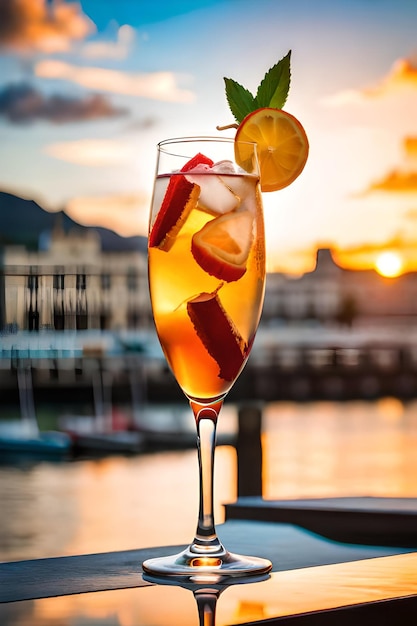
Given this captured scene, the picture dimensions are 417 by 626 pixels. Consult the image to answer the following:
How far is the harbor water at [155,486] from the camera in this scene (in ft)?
70.5

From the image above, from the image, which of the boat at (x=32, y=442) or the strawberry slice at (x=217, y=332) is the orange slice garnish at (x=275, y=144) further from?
the boat at (x=32, y=442)

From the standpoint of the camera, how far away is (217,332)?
92 cm

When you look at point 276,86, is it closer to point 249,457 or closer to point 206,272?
point 206,272

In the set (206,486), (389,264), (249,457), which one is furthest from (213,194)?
(389,264)

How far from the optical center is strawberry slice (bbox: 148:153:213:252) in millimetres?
928

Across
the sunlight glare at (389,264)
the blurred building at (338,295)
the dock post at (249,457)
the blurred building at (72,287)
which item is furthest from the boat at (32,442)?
the dock post at (249,457)

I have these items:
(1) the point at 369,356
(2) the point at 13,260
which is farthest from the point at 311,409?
(2) the point at 13,260

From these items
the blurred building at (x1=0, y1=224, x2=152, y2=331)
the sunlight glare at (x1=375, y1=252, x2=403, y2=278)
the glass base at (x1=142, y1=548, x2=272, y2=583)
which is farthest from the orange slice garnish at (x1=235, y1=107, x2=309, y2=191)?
the blurred building at (x1=0, y1=224, x2=152, y2=331)

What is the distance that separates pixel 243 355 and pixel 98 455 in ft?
102

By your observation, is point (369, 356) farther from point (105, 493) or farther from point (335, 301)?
point (105, 493)

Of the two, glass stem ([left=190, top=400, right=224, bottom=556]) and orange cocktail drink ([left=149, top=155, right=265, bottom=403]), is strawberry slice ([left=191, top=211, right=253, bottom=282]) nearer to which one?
orange cocktail drink ([left=149, top=155, right=265, bottom=403])

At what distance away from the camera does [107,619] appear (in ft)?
2.15

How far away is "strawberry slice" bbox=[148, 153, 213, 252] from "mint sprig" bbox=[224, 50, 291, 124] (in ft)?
0.27

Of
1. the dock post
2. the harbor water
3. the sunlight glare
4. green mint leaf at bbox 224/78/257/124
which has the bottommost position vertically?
the harbor water
